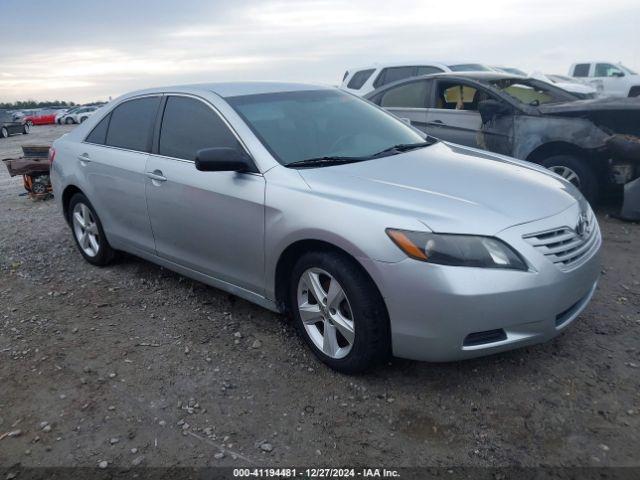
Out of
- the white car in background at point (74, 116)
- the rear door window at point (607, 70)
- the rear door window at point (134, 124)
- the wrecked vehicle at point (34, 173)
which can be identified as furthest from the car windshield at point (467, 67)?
the white car in background at point (74, 116)

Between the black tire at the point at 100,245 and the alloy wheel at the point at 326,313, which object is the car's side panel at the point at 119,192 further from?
the alloy wheel at the point at 326,313

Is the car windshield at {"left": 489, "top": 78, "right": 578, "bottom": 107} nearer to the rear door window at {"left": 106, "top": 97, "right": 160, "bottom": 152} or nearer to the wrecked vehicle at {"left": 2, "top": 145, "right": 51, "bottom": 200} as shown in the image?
the rear door window at {"left": 106, "top": 97, "right": 160, "bottom": 152}

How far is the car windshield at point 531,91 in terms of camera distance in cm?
694

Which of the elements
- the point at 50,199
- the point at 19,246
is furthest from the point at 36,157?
the point at 19,246

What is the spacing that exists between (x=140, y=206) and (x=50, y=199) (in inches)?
208

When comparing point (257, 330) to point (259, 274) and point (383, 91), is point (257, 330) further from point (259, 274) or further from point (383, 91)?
point (383, 91)

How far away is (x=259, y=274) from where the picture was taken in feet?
10.9

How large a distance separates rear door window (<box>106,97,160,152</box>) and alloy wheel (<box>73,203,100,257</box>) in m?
0.74

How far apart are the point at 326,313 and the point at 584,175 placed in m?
4.20

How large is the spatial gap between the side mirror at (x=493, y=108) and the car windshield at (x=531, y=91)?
497 millimetres

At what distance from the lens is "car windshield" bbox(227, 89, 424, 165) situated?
341cm

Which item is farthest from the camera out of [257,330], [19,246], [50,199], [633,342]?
[50,199]

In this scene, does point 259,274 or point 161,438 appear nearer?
point 161,438

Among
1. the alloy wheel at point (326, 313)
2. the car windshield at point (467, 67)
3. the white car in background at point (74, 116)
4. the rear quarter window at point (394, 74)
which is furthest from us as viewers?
the white car in background at point (74, 116)
